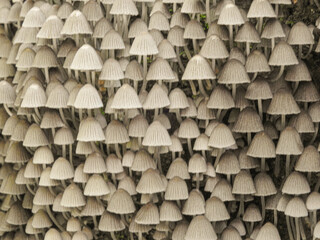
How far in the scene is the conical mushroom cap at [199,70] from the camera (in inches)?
114

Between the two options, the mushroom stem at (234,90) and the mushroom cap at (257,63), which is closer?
the mushroom cap at (257,63)

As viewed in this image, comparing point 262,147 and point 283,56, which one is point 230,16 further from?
point 262,147

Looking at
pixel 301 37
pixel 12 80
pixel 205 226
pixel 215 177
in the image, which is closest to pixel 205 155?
pixel 215 177

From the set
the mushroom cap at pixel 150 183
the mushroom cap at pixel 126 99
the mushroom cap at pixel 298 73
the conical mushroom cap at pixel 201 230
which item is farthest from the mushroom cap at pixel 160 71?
the conical mushroom cap at pixel 201 230

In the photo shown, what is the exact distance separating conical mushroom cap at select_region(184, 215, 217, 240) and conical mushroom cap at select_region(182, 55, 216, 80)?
69 cm

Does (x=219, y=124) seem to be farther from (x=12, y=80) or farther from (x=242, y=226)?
(x=12, y=80)

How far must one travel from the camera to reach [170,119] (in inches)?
125

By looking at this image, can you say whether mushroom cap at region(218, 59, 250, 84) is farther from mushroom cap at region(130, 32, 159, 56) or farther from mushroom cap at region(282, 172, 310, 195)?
mushroom cap at region(282, 172, 310, 195)

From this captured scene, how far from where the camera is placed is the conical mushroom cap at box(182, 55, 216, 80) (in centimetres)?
289

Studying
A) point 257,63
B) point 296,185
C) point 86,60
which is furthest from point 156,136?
point 296,185

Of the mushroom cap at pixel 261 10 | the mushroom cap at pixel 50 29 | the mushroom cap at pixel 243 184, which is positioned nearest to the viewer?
the mushroom cap at pixel 261 10

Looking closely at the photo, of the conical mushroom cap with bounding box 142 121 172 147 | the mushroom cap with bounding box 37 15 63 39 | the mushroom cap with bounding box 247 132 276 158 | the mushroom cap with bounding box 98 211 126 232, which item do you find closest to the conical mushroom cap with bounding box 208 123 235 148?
the mushroom cap with bounding box 247 132 276 158

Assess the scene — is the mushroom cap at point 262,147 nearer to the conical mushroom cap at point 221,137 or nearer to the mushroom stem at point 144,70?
the conical mushroom cap at point 221,137

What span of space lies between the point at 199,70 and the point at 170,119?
0.38 meters
